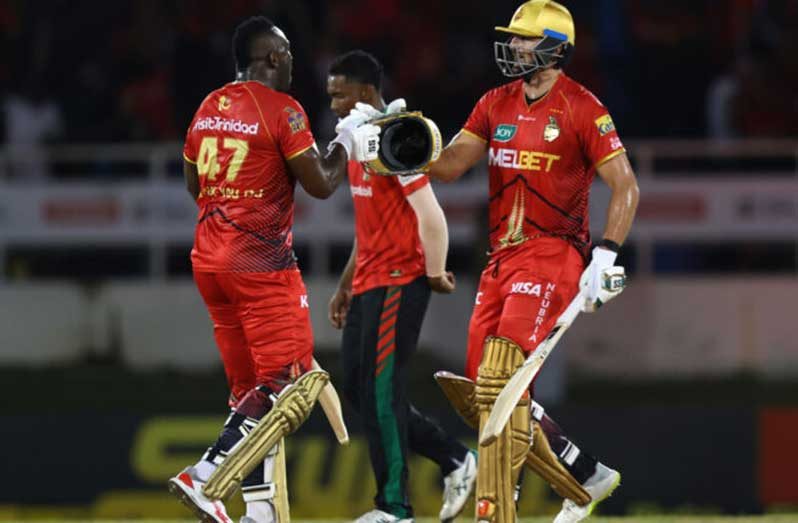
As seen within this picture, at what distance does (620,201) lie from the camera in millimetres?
7363

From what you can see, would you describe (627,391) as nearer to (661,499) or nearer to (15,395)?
(661,499)

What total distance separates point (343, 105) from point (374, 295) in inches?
35.0

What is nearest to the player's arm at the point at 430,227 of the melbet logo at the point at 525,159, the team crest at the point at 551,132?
the melbet logo at the point at 525,159

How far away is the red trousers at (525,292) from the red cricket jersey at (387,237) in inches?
16.3

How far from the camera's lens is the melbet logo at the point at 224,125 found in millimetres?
7395

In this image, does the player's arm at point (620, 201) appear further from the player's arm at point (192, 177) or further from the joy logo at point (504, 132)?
the player's arm at point (192, 177)

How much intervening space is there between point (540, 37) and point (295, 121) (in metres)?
1.13

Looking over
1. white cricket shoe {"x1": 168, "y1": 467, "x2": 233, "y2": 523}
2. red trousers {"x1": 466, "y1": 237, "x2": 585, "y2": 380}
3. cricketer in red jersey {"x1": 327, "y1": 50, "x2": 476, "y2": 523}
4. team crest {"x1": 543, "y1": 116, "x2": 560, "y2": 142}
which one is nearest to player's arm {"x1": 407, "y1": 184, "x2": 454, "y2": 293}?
cricketer in red jersey {"x1": 327, "y1": 50, "x2": 476, "y2": 523}

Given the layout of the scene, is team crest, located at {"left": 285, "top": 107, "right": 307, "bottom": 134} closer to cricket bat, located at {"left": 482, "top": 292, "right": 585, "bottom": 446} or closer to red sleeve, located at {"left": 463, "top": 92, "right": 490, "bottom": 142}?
red sleeve, located at {"left": 463, "top": 92, "right": 490, "bottom": 142}

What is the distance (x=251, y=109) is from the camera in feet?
24.3

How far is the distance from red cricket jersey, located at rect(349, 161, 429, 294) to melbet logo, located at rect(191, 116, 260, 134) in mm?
776

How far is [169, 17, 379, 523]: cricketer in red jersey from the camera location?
24.3ft

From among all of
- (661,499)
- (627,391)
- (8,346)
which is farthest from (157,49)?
(661,499)

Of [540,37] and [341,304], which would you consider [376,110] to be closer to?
[540,37]
